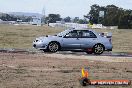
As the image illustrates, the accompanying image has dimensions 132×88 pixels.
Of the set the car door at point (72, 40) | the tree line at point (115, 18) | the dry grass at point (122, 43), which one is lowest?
the dry grass at point (122, 43)

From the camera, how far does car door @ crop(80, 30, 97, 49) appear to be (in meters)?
23.1

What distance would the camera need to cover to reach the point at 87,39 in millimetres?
23172

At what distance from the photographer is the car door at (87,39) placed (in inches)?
908

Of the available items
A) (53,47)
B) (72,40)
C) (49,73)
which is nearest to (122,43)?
Answer: (72,40)

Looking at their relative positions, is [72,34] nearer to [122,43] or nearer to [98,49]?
[98,49]

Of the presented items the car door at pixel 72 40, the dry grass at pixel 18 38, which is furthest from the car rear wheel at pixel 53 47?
the dry grass at pixel 18 38

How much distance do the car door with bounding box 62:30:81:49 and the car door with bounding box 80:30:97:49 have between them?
0.23m

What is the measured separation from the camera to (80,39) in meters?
23.1

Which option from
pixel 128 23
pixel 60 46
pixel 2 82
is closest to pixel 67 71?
pixel 2 82

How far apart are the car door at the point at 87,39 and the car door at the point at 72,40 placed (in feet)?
0.76

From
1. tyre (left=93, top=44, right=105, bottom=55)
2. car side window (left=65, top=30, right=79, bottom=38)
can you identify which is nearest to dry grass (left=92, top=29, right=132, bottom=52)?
tyre (left=93, top=44, right=105, bottom=55)

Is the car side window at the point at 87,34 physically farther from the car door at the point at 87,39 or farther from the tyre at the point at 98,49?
the tyre at the point at 98,49

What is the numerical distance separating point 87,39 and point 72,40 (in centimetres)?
86

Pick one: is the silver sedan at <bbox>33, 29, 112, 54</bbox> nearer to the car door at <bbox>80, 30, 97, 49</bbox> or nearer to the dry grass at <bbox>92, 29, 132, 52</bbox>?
the car door at <bbox>80, 30, 97, 49</bbox>
